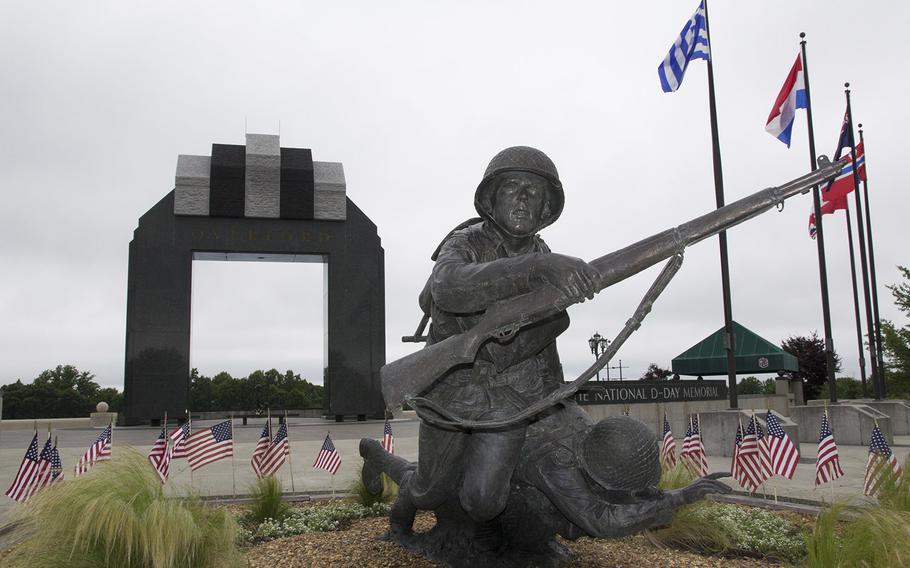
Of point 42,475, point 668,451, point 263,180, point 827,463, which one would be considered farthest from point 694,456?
point 263,180

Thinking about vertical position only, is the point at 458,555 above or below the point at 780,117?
below

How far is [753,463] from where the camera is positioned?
7.87 metres

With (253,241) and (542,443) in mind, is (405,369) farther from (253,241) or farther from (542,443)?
(253,241)

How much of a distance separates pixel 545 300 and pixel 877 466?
15.7 ft

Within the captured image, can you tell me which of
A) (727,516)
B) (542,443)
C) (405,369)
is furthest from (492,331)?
(727,516)

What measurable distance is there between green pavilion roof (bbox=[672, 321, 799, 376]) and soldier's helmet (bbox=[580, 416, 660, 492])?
2222cm

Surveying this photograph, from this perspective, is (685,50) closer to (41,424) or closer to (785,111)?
(785,111)

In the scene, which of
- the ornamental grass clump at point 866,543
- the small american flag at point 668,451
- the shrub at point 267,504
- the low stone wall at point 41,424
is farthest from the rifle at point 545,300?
the low stone wall at point 41,424

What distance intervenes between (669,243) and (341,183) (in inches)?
1022

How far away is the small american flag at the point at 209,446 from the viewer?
895 cm

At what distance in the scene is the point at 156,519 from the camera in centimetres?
410

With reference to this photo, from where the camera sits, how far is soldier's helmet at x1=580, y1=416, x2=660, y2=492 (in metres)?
3.79

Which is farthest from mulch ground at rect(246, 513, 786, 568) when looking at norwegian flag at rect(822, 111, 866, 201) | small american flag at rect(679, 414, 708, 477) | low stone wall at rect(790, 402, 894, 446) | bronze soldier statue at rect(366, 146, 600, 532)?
norwegian flag at rect(822, 111, 866, 201)

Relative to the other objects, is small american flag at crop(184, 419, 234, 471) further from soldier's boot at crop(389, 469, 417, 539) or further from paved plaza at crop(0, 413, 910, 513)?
soldier's boot at crop(389, 469, 417, 539)
